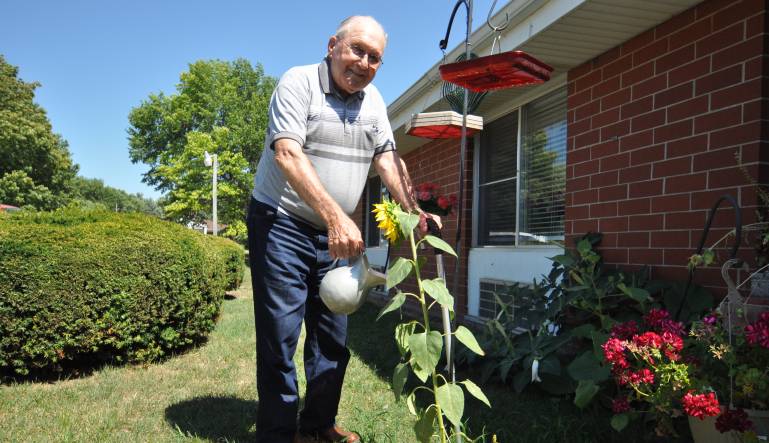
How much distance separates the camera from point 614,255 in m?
3.41

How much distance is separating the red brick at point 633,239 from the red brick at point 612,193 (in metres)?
0.24

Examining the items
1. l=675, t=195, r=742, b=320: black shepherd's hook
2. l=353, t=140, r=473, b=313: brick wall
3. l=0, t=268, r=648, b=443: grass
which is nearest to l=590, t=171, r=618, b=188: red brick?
l=675, t=195, r=742, b=320: black shepherd's hook

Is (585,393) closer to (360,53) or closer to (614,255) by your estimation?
(614,255)

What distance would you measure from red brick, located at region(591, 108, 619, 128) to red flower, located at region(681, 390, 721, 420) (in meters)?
2.24

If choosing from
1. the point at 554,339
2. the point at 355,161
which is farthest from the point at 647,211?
the point at 355,161

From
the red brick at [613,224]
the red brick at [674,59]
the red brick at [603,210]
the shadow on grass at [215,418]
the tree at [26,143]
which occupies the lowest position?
the shadow on grass at [215,418]

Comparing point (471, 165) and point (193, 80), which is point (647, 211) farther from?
point (193, 80)

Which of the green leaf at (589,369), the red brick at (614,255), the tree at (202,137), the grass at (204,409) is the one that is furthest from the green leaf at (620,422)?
the tree at (202,137)

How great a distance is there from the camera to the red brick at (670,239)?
114 inches

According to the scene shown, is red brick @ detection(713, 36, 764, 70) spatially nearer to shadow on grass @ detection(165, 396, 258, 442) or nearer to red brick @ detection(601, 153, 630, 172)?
red brick @ detection(601, 153, 630, 172)

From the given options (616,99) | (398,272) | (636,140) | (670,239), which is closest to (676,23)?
(616,99)

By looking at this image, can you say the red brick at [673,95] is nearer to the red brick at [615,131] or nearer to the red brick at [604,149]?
the red brick at [615,131]

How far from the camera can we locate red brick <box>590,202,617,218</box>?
11.3 ft

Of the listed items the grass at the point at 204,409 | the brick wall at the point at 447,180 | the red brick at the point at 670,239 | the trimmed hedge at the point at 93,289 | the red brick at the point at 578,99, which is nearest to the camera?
the grass at the point at 204,409
